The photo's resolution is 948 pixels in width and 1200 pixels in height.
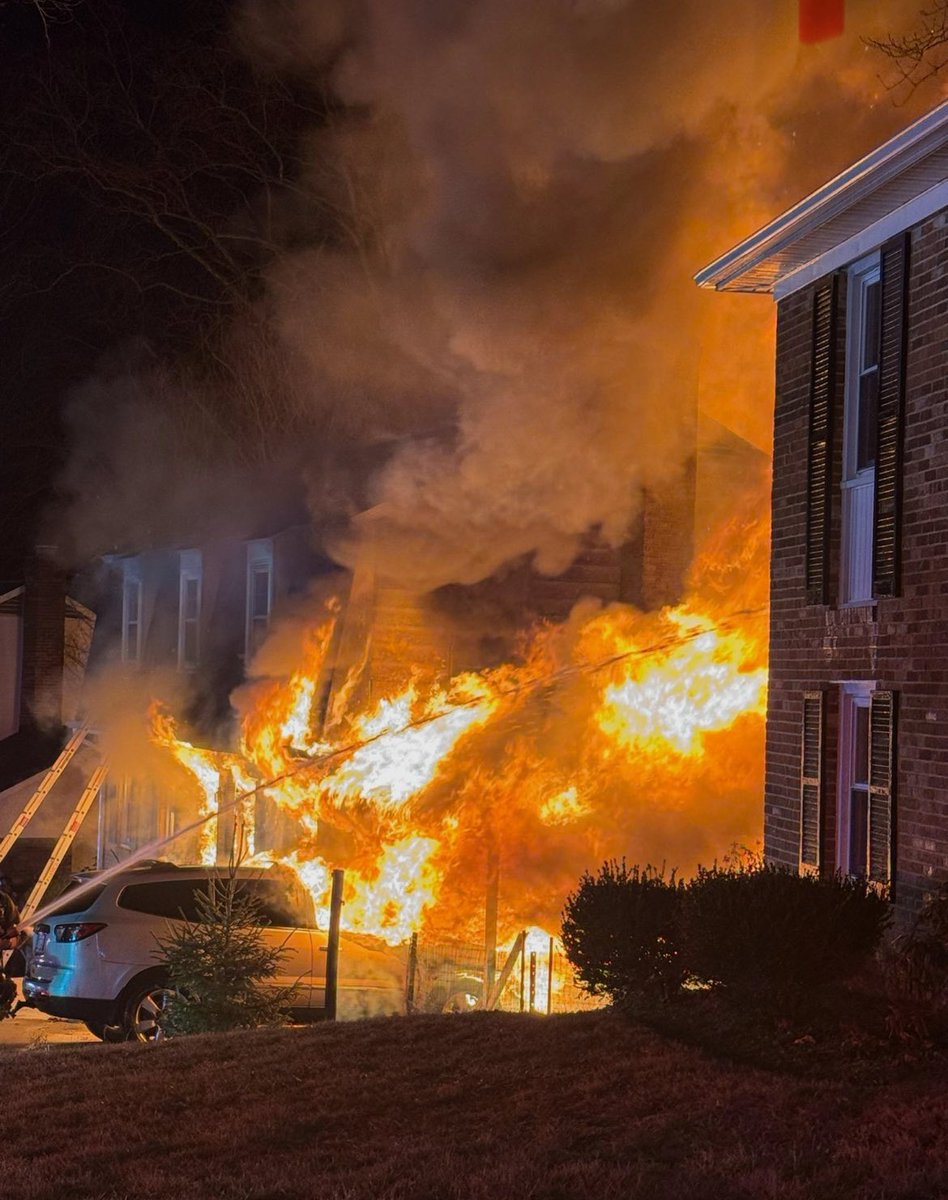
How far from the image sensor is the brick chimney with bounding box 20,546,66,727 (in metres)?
28.3

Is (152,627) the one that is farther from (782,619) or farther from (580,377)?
(782,619)

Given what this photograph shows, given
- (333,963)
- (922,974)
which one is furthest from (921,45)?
(333,963)

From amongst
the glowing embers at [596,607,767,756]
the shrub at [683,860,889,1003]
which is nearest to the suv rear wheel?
the glowing embers at [596,607,767,756]

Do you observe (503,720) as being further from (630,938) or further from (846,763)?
(630,938)

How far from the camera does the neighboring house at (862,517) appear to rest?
32.4ft

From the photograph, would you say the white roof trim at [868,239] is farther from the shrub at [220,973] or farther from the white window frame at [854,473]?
the shrub at [220,973]

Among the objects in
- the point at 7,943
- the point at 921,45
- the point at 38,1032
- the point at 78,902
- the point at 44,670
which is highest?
the point at 921,45

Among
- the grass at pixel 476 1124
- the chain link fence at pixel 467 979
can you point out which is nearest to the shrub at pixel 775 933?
the grass at pixel 476 1124

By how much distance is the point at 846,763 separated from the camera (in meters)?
11.1

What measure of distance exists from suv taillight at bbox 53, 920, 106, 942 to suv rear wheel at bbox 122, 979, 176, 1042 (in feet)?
2.11

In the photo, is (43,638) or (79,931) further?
(43,638)

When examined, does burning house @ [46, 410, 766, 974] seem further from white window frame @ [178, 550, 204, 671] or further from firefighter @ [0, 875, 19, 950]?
white window frame @ [178, 550, 204, 671]

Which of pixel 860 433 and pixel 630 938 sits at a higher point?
pixel 860 433

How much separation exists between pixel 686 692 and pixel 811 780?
15.1 ft
